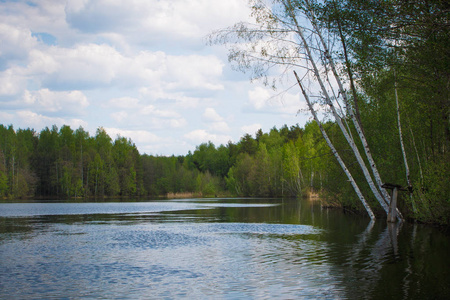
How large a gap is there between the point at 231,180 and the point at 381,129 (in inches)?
3568

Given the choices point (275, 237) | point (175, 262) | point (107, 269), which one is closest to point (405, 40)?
point (275, 237)

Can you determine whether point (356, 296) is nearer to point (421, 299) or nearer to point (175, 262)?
point (421, 299)

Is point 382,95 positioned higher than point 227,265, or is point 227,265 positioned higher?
point 382,95

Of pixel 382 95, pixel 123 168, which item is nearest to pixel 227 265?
pixel 382 95

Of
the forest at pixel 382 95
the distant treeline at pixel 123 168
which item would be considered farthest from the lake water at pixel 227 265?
the distant treeline at pixel 123 168

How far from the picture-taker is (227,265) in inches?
512

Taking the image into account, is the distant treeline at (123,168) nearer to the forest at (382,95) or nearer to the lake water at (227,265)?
the forest at (382,95)

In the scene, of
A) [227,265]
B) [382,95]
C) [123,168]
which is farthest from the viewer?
[123,168]

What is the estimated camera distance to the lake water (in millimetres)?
9695

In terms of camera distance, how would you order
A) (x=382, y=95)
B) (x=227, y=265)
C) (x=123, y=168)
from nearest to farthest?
(x=227, y=265)
(x=382, y=95)
(x=123, y=168)

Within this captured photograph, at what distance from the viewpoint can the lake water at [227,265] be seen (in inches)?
382

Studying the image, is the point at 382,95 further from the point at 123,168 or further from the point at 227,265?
the point at 123,168

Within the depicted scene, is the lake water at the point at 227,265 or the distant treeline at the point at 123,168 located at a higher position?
the distant treeline at the point at 123,168

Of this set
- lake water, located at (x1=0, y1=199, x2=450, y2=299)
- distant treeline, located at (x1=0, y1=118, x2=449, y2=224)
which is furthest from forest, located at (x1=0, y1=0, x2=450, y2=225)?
distant treeline, located at (x1=0, y1=118, x2=449, y2=224)
